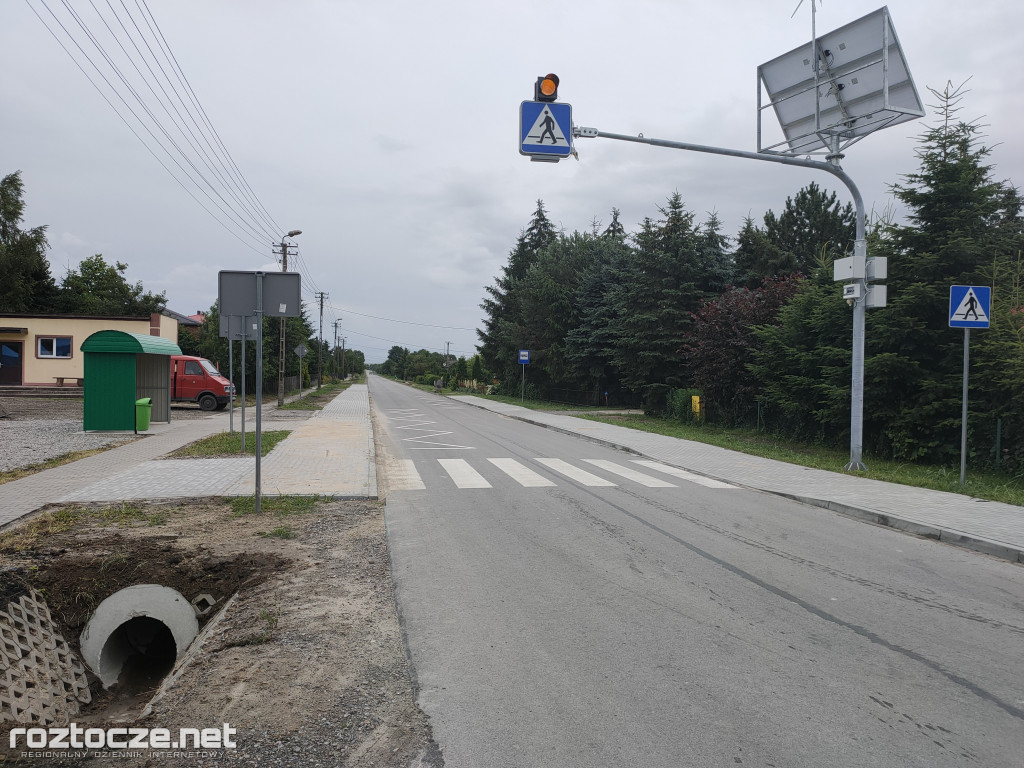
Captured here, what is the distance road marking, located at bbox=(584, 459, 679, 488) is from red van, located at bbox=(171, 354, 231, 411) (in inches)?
780

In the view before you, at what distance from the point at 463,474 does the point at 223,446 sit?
6019 millimetres

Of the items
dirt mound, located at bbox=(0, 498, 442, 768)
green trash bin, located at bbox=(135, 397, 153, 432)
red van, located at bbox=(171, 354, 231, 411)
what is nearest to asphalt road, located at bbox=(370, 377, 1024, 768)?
dirt mound, located at bbox=(0, 498, 442, 768)

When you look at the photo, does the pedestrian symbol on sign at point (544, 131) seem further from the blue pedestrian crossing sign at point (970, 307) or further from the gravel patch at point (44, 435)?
the gravel patch at point (44, 435)

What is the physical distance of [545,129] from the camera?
33.4 feet

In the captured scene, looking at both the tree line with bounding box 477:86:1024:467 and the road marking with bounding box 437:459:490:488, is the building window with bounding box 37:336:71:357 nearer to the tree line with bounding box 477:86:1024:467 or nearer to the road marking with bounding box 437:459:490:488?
the tree line with bounding box 477:86:1024:467

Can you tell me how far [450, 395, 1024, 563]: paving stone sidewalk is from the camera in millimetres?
7367

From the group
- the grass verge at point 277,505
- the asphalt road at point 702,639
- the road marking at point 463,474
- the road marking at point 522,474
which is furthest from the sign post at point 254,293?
the road marking at point 522,474

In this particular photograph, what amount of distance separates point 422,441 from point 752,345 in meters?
10.1

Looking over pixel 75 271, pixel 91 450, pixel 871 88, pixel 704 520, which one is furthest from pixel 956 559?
pixel 75 271

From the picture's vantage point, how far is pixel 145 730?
10.5 ft

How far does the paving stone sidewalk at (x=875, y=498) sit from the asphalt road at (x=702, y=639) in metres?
0.37

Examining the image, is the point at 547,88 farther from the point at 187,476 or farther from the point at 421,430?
the point at 421,430

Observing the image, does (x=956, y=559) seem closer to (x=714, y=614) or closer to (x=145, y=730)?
(x=714, y=614)

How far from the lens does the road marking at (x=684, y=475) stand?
11.0 m
